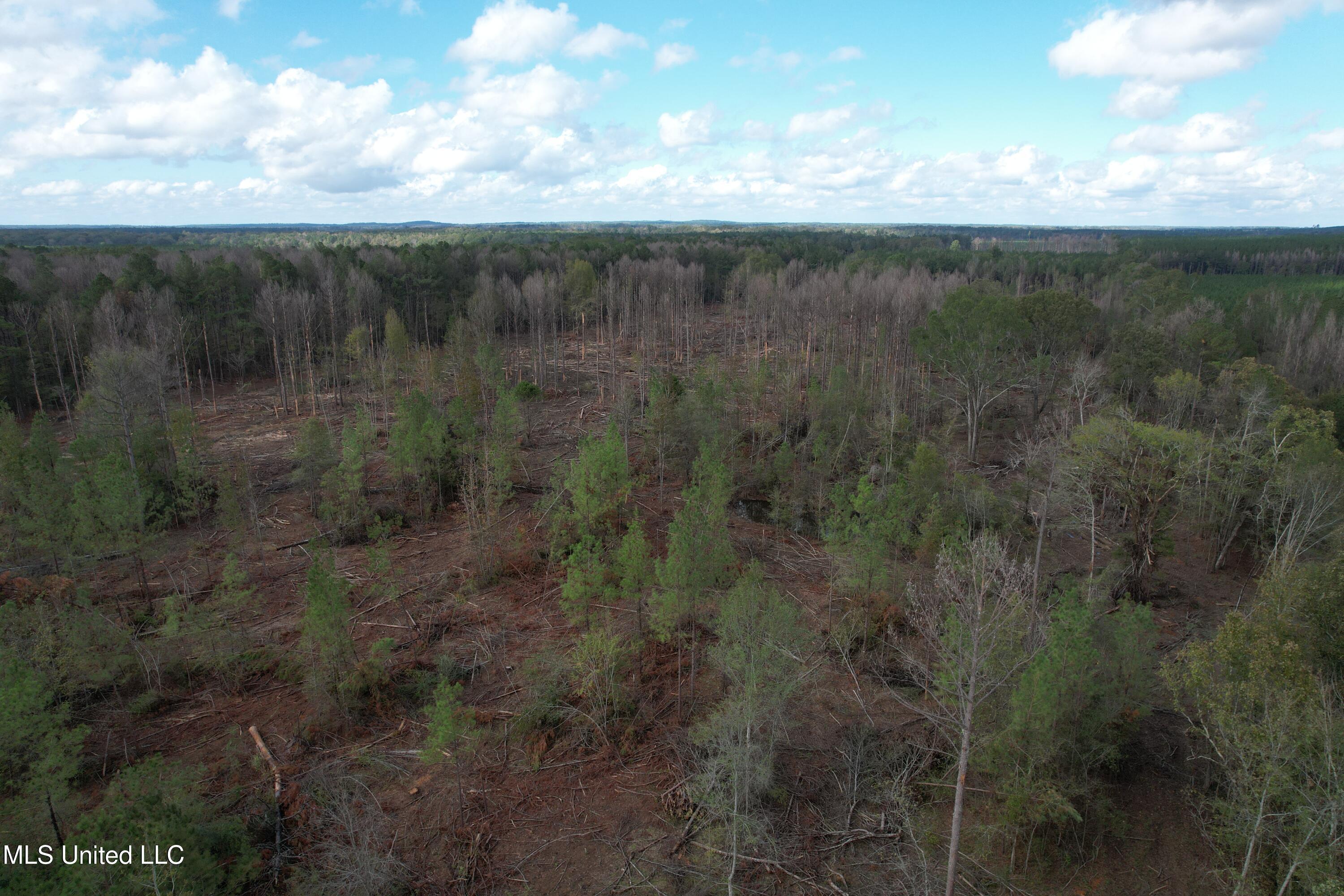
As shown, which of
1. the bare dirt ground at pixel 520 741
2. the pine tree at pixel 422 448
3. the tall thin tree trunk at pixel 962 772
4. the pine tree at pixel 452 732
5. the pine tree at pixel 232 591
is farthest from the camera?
the pine tree at pixel 422 448

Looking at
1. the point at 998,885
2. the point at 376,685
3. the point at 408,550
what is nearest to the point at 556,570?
the point at 408,550

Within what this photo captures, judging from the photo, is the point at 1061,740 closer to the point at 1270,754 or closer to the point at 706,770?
the point at 1270,754

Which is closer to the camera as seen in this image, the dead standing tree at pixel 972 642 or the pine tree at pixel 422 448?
the dead standing tree at pixel 972 642

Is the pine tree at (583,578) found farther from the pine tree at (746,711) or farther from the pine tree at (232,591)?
the pine tree at (232,591)

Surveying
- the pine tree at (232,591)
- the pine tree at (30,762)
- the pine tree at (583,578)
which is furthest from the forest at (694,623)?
the pine tree at (583,578)

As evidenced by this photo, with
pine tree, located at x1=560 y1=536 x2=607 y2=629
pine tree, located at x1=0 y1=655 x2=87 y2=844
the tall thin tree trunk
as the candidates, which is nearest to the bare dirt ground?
pine tree, located at x1=560 y1=536 x2=607 y2=629

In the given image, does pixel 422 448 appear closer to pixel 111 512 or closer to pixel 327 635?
pixel 111 512

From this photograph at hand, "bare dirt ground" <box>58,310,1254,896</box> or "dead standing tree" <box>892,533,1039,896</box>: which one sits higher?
"dead standing tree" <box>892,533,1039,896</box>

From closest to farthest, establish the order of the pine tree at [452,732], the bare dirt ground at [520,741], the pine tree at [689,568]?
1. the pine tree at [452,732]
2. the bare dirt ground at [520,741]
3. the pine tree at [689,568]

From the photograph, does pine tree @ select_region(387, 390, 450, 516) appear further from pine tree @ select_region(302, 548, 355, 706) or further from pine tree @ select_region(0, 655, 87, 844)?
pine tree @ select_region(0, 655, 87, 844)
